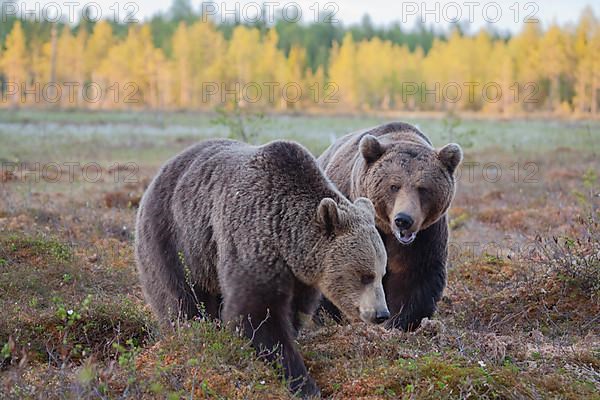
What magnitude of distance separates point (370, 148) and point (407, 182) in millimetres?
566

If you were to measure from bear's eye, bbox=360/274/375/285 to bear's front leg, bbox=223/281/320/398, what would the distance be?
609mm

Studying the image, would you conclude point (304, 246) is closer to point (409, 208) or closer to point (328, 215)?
point (328, 215)

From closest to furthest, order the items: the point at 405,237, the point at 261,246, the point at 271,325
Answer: the point at 271,325 → the point at 261,246 → the point at 405,237

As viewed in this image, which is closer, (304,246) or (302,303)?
(304,246)

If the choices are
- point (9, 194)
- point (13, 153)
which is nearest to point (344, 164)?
point (9, 194)

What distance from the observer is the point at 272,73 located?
83.3 metres

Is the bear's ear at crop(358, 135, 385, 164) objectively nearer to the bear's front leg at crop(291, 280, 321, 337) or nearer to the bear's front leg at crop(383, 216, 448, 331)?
the bear's front leg at crop(383, 216, 448, 331)

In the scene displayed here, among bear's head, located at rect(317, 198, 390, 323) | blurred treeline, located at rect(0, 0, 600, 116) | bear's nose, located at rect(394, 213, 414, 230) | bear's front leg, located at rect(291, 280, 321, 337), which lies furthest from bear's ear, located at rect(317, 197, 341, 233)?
blurred treeline, located at rect(0, 0, 600, 116)

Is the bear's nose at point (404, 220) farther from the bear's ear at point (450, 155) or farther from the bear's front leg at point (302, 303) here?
the bear's front leg at point (302, 303)

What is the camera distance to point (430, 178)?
742 centimetres

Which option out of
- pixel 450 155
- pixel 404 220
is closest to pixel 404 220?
pixel 404 220

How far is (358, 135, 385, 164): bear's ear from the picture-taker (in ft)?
25.0

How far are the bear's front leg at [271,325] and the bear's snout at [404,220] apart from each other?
1.70 meters

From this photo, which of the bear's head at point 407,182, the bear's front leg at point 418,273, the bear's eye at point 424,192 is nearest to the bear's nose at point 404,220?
the bear's head at point 407,182
